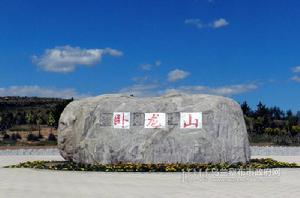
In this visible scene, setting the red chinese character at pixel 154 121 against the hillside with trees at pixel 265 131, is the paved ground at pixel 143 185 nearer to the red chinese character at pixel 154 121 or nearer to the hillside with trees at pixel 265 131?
the red chinese character at pixel 154 121

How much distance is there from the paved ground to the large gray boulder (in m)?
2.41

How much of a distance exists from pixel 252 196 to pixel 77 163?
983cm

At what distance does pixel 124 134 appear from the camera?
19.0m

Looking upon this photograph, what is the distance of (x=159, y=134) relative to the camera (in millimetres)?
18703

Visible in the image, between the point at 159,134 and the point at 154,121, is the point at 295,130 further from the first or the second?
the point at 159,134

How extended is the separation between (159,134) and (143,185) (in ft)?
18.6

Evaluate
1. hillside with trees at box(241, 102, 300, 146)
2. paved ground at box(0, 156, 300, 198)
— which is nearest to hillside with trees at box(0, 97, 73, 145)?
hillside with trees at box(241, 102, 300, 146)

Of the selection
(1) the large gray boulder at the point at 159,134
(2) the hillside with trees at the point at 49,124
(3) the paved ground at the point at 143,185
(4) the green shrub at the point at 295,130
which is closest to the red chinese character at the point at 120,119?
(1) the large gray boulder at the point at 159,134

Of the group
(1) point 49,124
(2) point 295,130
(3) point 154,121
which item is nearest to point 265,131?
(2) point 295,130

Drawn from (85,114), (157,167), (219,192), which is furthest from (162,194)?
(85,114)

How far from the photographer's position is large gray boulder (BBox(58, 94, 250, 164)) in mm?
18469

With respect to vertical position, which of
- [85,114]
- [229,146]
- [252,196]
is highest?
[85,114]

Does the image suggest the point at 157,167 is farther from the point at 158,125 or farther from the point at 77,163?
the point at 77,163

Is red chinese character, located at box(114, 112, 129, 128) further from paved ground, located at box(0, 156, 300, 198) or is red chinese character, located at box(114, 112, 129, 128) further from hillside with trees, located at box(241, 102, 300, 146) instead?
hillside with trees, located at box(241, 102, 300, 146)
